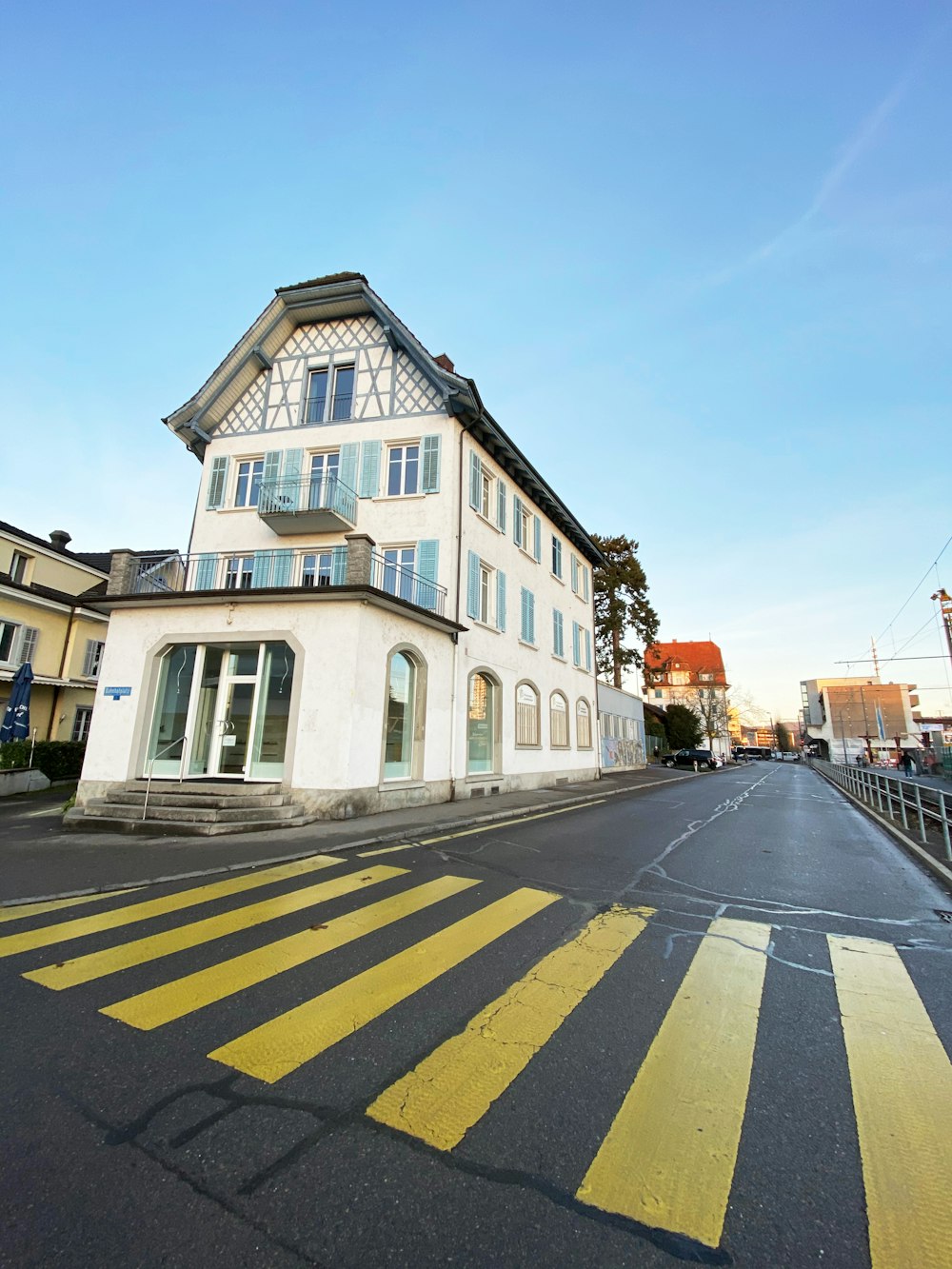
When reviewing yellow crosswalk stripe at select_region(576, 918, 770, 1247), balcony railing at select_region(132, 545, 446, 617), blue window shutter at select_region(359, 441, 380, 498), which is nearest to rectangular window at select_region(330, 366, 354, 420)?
blue window shutter at select_region(359, 441, 380, 498)

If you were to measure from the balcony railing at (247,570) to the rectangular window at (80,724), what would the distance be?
11.3m

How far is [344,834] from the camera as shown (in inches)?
357

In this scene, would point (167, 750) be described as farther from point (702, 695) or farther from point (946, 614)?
point (702, 695)

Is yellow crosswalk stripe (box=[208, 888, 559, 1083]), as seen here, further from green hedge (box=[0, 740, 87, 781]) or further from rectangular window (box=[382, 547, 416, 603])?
green hedge (box=[0, 740, 87, 781])

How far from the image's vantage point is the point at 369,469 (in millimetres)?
16656

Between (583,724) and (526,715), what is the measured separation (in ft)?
20.8

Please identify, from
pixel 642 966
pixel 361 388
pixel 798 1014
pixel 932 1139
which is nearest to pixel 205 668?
pixel 361 388

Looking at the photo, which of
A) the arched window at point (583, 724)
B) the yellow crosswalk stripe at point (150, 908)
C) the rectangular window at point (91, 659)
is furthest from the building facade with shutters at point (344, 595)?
the rectangular window at point (91, 659)

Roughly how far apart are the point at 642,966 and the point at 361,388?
17.5 metres

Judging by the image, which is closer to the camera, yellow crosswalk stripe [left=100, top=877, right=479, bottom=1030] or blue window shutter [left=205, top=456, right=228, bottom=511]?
yellow crosswalk stripe [left=100, top=877, right=479, bottom=1030]

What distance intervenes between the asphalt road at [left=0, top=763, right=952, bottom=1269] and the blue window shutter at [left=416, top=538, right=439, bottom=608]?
10205 millimetres

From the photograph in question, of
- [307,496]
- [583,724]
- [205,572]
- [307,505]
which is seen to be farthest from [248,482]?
[583,724]

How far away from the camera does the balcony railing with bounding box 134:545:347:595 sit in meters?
15.0

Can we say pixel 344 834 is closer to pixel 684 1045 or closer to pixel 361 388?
pixel 684 1045
